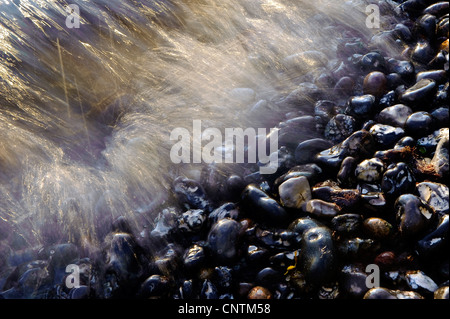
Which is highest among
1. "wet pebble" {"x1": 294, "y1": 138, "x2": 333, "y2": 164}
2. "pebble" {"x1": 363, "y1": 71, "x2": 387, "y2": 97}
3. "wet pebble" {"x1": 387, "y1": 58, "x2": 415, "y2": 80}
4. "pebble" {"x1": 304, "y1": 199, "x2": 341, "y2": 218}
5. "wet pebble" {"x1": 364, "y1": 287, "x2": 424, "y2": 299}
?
"wet pebble" {"x1": 387, "y1": 58, "x2": 415, "y2": 80}

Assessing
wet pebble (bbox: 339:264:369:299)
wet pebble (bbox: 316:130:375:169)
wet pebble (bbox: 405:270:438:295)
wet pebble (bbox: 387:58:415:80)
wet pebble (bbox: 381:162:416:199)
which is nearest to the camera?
wet pebble (bbox: 405:270:438:295)

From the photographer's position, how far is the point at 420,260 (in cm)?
210

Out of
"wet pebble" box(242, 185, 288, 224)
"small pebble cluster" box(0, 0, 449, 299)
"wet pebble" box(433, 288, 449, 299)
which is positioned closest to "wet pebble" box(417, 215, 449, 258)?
"small pebble cluster" box(0, 0, 449, 299)

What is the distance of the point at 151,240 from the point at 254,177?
3.87 ft

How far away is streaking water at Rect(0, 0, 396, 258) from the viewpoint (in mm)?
3324

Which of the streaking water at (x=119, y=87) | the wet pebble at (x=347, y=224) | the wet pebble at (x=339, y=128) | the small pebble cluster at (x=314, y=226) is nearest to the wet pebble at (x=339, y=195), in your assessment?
the small pebble cluster at (x=314, y=226)

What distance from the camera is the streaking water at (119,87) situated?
332 centimetres

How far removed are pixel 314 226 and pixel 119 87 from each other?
11.9 ft

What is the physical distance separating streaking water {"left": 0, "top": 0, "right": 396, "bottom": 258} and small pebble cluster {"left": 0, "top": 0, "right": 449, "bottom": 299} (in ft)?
1.45

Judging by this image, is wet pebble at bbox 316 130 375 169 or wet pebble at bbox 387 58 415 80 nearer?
wet pebble at bbox 316 130 375 169

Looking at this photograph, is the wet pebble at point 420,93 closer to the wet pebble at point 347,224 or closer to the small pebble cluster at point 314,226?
the small pebble cluster at point 314,226

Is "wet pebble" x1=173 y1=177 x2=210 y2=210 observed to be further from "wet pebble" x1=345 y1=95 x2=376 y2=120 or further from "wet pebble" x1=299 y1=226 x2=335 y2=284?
"wet pebble" x1=345 y1=95 x2=376 y2=120
